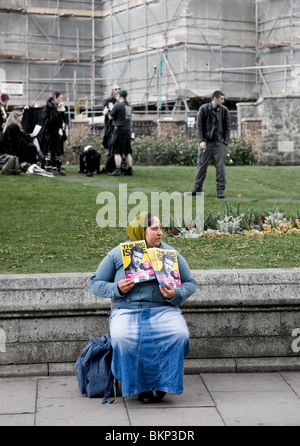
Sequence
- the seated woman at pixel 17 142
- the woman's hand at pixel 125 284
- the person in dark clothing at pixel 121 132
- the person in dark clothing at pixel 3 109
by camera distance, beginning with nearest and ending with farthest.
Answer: the woman's hand at pixel 125 284, the seated woman at pixel 17 142, the person in dark clothing at pixel 3 109, the person in dark clothing at pixel 121 132

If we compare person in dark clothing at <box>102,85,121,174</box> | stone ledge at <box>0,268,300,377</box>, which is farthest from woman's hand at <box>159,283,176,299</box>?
person in dark clothing at <box>102,85,121,174</box>

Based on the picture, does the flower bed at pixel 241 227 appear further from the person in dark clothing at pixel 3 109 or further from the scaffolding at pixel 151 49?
the scaffolding at pixel 151 49

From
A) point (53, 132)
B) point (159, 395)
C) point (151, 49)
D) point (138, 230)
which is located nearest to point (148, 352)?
point (159, 395)

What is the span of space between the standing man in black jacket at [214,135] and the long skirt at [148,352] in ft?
26.5

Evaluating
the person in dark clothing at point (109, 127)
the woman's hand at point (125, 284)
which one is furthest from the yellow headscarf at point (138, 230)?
the person in dark clothing at point (109, 127)

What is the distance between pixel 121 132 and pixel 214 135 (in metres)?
4.09

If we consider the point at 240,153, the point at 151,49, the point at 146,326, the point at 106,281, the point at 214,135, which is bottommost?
the point at 146,326

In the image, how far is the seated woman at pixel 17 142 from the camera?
16531 mm

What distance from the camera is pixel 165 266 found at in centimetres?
588

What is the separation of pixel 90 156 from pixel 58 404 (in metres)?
12.1

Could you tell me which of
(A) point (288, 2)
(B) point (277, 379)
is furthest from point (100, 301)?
(A) point (288, 2)

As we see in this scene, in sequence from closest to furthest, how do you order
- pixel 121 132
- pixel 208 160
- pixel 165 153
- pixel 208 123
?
pixel 208 123 → pixel 208 160 → pixel 121 132 → pixel 165 153

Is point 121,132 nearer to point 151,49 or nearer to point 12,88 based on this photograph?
point 151,49

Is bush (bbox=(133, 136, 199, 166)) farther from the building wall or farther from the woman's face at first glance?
the woman's face
